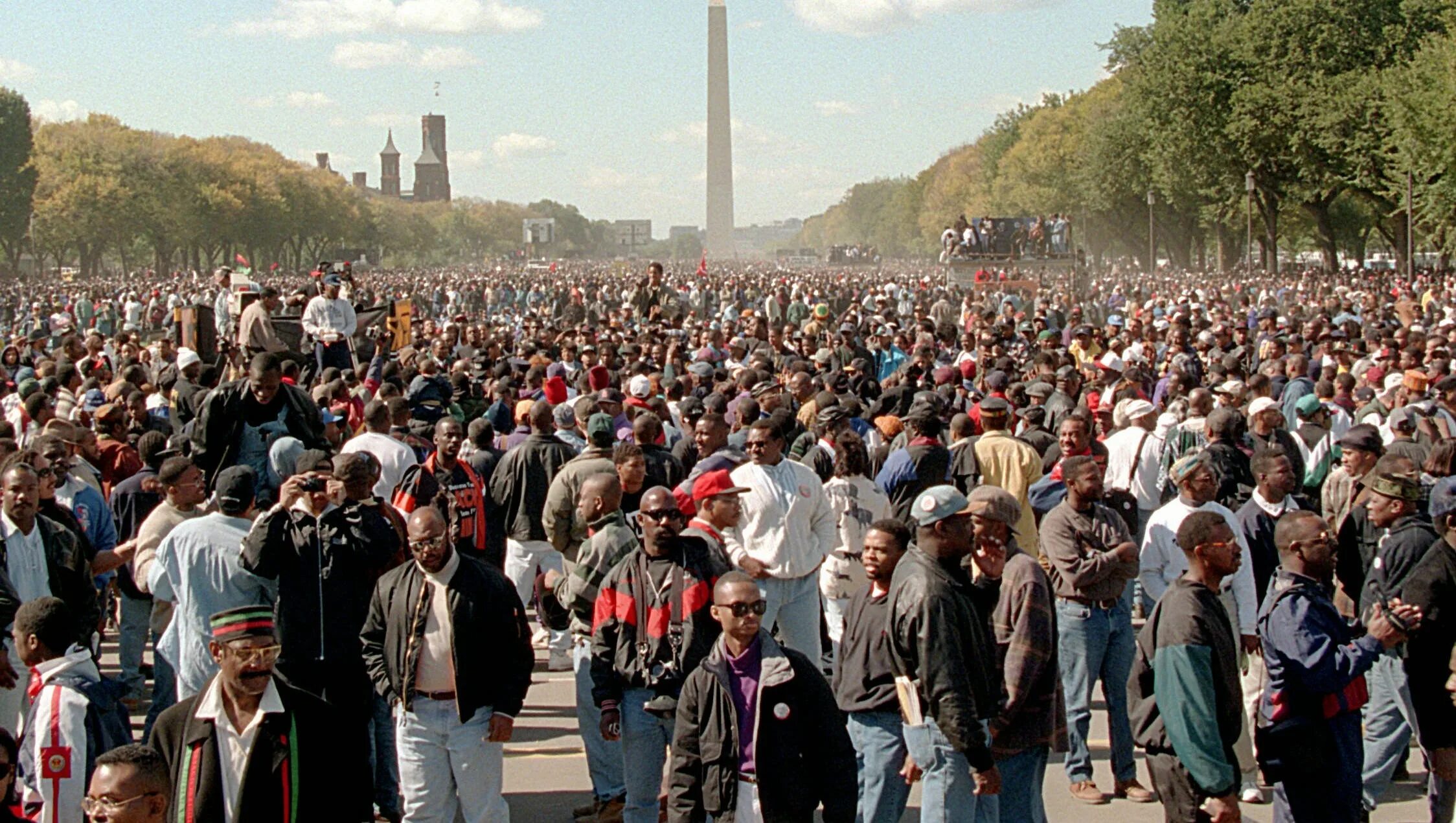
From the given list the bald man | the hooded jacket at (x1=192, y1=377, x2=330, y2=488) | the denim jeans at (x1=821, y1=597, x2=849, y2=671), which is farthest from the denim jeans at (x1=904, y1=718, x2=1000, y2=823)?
the hooded jacket at (x1=192, y1=377, x2=330, y2=488)

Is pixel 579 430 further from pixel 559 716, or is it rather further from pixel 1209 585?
pixel 1209 585

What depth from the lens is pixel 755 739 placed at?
16.6 ft

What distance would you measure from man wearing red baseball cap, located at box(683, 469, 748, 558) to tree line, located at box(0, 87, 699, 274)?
79181mm

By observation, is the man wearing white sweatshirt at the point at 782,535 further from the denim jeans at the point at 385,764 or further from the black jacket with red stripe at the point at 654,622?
the denim jeans at the point at 385,764

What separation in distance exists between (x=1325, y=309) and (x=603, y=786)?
808 inches

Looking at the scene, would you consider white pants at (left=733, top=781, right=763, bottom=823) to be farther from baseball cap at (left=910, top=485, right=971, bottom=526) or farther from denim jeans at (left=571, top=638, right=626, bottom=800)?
denim jeans at (left=571, top=638, right=626, bottom=800)

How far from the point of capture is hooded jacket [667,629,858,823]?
5051 millimetres

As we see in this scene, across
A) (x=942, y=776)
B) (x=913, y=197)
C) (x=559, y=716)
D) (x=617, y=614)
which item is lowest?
(x=559, y=716)

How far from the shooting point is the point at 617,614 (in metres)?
6.19

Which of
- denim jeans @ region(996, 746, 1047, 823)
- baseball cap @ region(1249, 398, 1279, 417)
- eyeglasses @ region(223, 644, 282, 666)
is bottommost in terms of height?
denim jeans @ region(996, 746, 1047, 823)

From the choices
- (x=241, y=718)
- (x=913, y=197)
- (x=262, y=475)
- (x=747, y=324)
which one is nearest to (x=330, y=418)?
(x=262, y=475)

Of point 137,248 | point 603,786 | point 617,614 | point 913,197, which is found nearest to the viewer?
point 617,614

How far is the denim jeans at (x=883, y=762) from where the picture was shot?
563 centimetres

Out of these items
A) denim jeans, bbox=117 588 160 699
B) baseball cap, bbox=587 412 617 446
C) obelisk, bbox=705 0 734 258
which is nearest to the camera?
baseball cap, bbox=587 412 617 446
